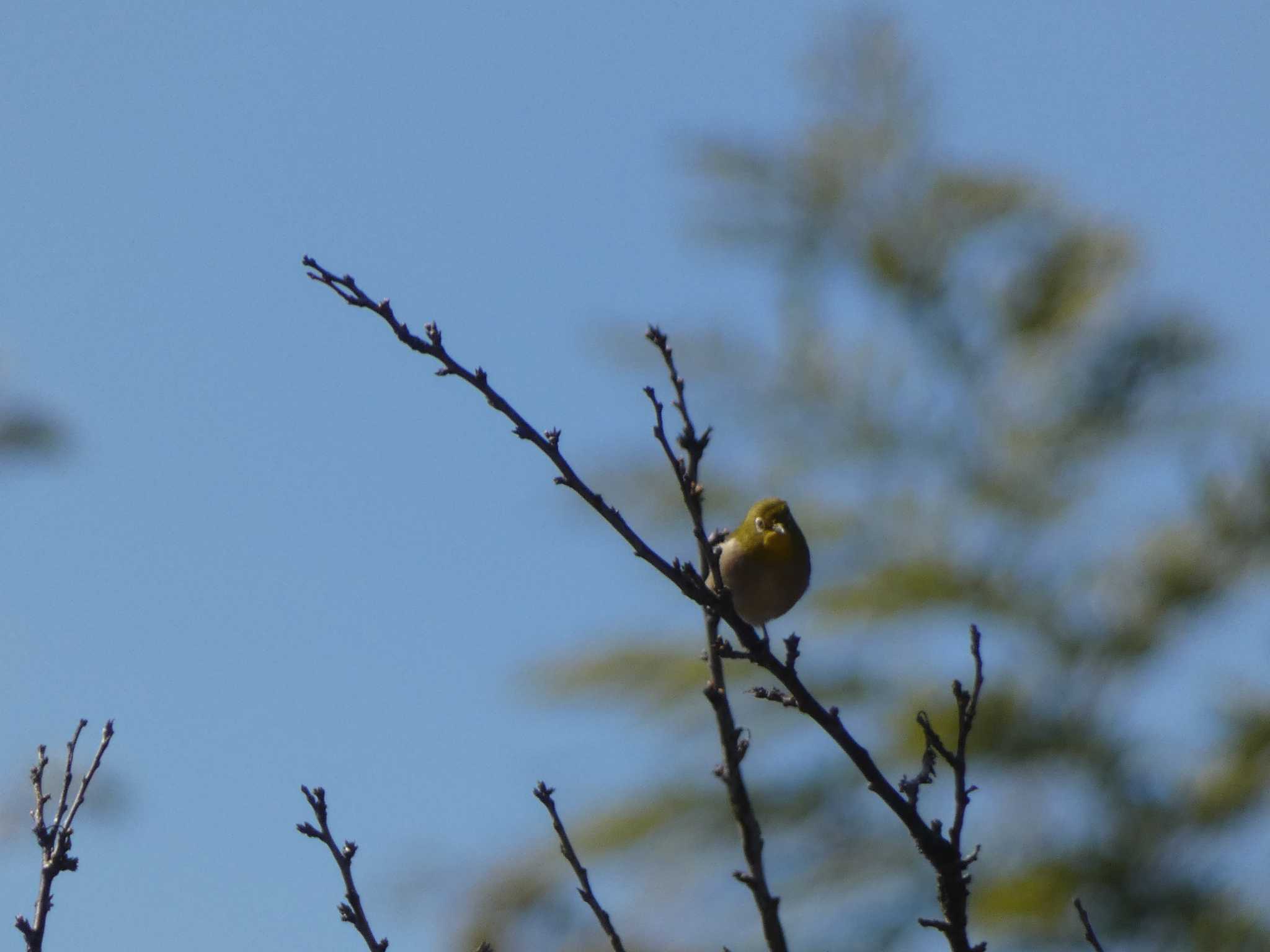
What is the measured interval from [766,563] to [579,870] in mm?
877

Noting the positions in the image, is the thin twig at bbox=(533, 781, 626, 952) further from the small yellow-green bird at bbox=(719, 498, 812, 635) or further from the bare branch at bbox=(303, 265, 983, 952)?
the small yellow-green bird at bbox=(719, 498, 812, 635)

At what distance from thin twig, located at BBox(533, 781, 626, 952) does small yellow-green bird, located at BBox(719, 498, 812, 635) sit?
0.78m

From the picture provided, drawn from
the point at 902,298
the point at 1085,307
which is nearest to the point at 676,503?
the point at 902,298

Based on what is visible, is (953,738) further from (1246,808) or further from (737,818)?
(737,818)

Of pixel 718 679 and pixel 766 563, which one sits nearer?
pixel 718 679

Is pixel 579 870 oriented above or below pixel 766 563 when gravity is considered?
below

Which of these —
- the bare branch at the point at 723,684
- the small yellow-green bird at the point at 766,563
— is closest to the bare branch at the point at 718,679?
the bare branch at the point at 723,684

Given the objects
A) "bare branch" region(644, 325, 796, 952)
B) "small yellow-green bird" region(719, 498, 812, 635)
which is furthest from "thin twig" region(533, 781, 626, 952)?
"small yellow-green bird" region(719, 498, 812, 635)

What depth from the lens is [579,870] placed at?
198 centimetres

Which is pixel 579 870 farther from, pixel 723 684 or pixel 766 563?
pixel 766 563

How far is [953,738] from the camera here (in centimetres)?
742

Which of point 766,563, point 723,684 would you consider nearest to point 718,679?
point 723,684

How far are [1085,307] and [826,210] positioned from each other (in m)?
1.70

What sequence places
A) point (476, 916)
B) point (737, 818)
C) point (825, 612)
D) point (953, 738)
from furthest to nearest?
point (825, 612) → point (953, 738) → point (476, 916) → point (737, 818)
